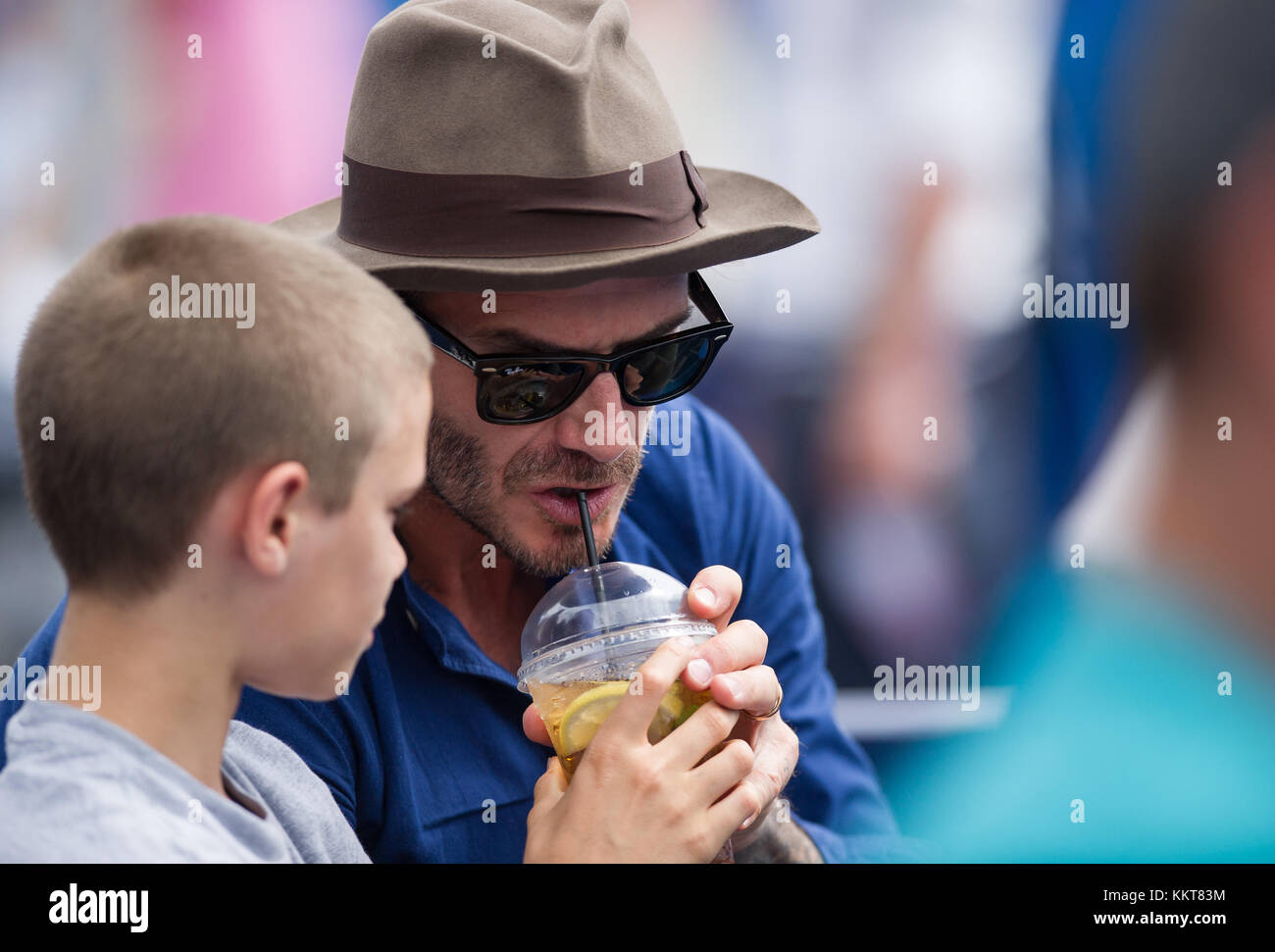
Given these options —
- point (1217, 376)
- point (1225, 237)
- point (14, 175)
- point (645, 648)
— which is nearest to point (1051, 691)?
point (1217, 376)

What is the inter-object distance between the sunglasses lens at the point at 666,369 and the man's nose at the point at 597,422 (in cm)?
4

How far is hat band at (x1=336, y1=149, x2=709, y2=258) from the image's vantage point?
1.57 metres

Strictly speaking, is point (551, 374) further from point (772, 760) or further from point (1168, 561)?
point (1168, 561)

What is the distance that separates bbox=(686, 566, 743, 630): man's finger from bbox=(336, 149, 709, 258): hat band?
494mm

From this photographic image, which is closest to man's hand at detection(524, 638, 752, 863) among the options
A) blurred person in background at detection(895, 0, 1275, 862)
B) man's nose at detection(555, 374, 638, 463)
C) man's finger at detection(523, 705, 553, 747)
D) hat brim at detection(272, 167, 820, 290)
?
man's finger at detection(523, 705, 553, 747)

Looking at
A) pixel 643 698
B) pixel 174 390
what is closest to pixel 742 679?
pixel 643 698

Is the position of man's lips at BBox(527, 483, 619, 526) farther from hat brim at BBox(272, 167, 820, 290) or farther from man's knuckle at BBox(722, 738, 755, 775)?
man's knuckle at BBox(722, 738, 755, 775)

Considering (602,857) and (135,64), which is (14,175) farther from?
(602,857)

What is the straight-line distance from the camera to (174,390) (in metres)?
1.04

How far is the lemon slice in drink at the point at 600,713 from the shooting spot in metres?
1.34

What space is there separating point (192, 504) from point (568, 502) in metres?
0.75

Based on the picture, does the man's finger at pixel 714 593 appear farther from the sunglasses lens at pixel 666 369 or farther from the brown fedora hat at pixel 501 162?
the brown fedora hat at pixel 501 162

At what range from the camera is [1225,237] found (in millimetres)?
3275

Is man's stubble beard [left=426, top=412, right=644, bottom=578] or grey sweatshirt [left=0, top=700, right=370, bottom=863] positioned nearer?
grey sweatshirt [left=0, top=700, right=370, bottom=863]
